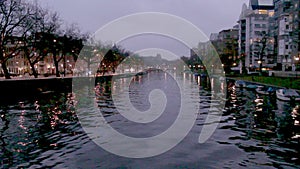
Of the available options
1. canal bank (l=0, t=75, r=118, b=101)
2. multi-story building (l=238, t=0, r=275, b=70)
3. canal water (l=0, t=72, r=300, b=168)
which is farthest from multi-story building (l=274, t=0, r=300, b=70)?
canal water (l=0, t=72, r=300, b=168)

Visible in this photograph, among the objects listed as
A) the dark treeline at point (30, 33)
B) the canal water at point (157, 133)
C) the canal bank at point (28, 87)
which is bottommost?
the canal water at point (157, 133)

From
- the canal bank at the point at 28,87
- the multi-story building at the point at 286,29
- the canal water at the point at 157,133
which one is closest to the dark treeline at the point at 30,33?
the canal bank at the point at 28,87

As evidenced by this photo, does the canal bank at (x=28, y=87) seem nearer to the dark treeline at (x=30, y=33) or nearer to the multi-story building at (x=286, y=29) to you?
the dark treeline at (x=30, y=33)

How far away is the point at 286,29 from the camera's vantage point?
10219 centimetres

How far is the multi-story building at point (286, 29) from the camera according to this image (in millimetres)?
94438

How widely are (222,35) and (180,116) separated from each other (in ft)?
554

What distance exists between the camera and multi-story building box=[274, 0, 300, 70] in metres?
94.4

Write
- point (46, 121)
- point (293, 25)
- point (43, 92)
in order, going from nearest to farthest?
1. point (46, 121)
2. point (43, 92)
3. point (293, 25)

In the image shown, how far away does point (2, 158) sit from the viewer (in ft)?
53.2

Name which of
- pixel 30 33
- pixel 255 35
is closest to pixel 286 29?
pixel 255 35

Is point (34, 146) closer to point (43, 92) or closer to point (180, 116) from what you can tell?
point (180, 116)

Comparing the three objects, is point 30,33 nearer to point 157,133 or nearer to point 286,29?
point 157,133

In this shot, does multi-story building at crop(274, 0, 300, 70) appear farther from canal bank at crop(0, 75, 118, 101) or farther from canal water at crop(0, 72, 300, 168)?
canal water at crop(0, 72, 300, 168)

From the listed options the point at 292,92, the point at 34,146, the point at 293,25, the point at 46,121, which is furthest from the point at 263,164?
the point at 293,25
